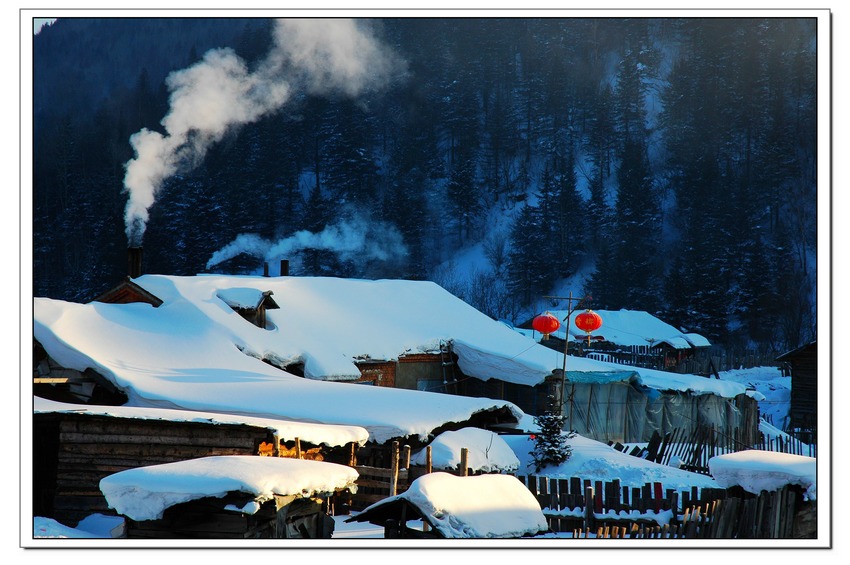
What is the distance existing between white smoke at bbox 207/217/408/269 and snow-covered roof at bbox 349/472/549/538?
5076cm

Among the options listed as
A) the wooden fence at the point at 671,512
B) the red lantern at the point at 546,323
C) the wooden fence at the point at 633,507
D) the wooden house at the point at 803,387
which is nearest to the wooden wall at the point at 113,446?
the wooden fence at the point at 633,507

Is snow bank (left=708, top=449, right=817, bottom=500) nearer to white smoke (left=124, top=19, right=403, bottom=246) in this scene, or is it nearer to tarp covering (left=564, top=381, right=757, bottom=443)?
tarp covering (left=564, top=381, right=757, bottom=443)

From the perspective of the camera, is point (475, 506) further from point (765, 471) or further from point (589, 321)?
point (589, 321)

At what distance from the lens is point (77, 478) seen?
612 inches

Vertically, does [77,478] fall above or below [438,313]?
below

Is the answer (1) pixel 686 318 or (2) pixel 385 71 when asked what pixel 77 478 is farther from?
(1) pixel 686 318

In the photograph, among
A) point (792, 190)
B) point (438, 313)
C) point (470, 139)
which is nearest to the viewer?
point (438, 313)

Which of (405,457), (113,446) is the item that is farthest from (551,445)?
(113,446)

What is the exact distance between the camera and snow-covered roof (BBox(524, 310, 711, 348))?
1950 inches

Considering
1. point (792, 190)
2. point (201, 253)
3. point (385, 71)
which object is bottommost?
point (201, 253)

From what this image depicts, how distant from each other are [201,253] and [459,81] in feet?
66.5

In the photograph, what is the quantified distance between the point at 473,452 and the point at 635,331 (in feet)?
111
